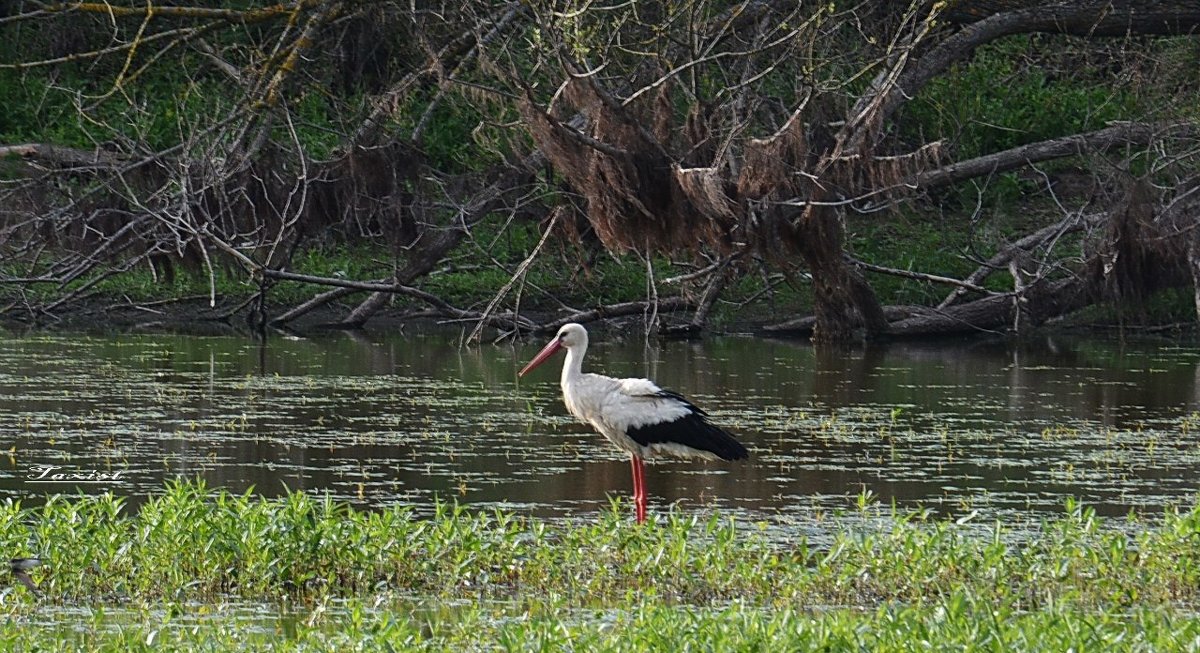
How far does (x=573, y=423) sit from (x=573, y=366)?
2415 mm

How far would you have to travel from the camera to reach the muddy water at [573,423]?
36.1ft

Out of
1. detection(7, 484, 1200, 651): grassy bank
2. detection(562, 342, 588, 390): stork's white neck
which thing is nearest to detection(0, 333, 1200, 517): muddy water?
detection(562, 342, 588, 390): stork's white neck

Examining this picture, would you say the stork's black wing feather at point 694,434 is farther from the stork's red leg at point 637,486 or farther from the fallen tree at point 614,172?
the fallen tree at point 614,172

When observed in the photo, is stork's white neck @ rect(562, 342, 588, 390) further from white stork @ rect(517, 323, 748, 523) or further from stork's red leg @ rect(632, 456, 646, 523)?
stork's red leg @ rect(632, 456, 646, 523)

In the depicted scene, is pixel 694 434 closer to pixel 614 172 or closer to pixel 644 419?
pixel 644 419

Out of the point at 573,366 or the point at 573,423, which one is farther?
the point at 573,423

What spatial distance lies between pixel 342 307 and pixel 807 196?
22.2 ft

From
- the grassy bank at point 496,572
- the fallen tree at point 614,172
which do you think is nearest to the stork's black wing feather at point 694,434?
the grassy bank at point 496,572

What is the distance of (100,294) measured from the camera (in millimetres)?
21188

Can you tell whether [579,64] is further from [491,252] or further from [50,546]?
[50,546]

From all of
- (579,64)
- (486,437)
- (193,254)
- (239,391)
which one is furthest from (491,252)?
(486,437)

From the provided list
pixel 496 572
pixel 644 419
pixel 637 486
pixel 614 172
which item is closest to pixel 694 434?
pixel 644 419

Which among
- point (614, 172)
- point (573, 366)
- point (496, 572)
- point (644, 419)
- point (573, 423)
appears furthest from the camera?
point (614, 172)

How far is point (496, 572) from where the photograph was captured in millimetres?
8227
